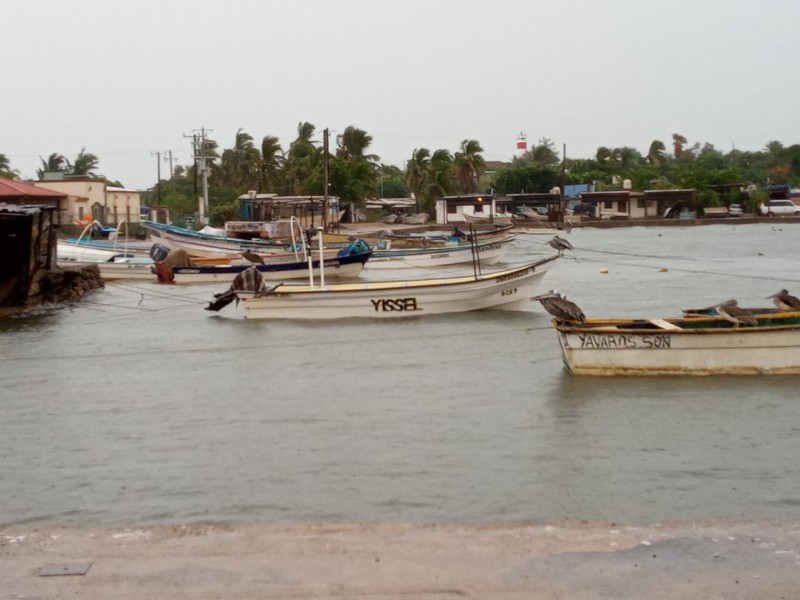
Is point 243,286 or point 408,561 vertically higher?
point 243,286

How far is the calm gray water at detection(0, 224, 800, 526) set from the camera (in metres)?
9.71

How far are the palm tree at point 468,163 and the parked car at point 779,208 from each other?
69.9ft

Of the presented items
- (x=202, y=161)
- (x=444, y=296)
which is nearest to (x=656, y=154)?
(x=202, y=161)

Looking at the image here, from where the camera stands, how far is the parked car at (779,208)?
78.8 m

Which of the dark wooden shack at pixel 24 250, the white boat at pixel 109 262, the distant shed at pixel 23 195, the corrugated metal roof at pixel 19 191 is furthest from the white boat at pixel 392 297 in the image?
the corrugated metal roof at pixel 19 191

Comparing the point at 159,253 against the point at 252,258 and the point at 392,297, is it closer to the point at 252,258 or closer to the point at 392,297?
the point at 252,258

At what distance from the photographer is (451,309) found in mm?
23312

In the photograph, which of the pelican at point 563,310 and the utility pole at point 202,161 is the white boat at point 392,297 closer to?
the pelican at point 563,310

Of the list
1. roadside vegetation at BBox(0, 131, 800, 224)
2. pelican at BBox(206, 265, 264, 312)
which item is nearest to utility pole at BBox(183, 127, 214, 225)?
roadside vegetation at BBox(0, 131, 800, 224)

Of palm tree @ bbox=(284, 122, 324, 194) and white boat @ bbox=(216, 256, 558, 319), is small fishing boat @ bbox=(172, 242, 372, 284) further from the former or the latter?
palm tree @ bbox=(284, 122, 324, 194)

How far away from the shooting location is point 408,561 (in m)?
7.52

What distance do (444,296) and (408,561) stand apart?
15.7 meters

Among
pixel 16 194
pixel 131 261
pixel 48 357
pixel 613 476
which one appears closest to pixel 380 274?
pixel 131 261

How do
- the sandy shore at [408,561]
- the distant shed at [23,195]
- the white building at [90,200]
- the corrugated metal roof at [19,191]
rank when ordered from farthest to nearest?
the white building at [90,200], the distant shed at [23,195], the corrugated metal roof at [19,191], the sandy shore at [408,561]
